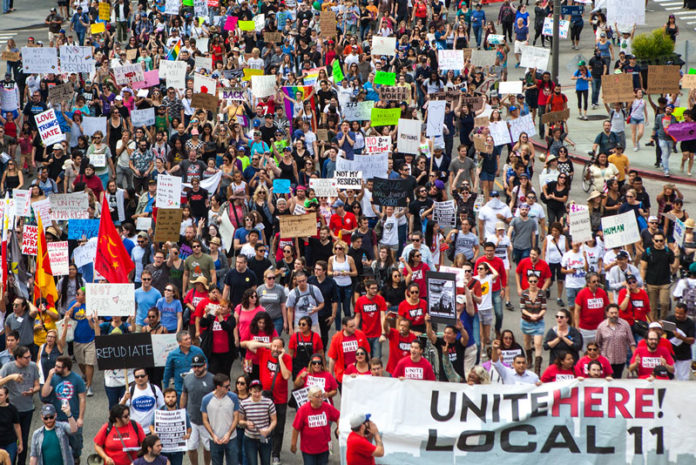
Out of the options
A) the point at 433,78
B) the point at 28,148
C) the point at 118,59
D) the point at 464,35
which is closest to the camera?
the point at 28,148

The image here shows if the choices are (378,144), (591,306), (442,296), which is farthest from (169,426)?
(378,144)

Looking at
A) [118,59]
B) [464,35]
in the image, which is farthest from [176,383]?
[464,35]

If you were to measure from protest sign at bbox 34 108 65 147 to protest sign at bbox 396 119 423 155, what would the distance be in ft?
22.2

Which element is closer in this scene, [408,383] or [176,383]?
[408,383]

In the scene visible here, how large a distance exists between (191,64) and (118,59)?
1.98 metres

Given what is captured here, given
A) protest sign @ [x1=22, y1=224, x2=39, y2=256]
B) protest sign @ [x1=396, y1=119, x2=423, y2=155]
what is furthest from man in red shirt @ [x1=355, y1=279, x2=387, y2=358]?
protest sign @ [x1=396, y1=119, x2=423, y2=155]

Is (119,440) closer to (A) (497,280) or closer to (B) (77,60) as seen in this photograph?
(A) (497,280)

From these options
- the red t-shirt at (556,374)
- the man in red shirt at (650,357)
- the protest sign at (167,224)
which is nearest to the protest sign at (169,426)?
the red t-shirt at (556,374)

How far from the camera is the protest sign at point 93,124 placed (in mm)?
23328

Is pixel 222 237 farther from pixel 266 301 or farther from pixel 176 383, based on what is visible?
pixel 176 383

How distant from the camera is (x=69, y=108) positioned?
979 inches

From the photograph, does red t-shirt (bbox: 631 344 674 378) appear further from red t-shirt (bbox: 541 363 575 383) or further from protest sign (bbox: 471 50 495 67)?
protest sign (bbox: 471 50 495 67)

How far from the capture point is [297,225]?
56.7ft

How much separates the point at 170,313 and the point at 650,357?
6.23 metres
